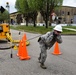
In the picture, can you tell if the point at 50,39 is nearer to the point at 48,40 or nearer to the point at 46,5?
the point at 48,40

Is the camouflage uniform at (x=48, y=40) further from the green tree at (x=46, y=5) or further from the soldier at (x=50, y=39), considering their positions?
the green tree at (x=46, y=5)

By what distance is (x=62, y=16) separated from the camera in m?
89.6

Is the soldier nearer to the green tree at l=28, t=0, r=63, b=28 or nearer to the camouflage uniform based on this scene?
the camouflage uniform

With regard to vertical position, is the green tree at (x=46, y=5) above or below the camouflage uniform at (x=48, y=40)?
above

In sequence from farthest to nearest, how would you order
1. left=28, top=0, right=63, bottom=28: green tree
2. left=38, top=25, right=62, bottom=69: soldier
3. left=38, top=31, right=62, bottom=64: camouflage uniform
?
left=28, top=0, right=63, bottom=28: green tree
left=38, top=31, right=62, bottom=64: camouflage uniform
left=38, top=25, right=62, bottom=69: soldier

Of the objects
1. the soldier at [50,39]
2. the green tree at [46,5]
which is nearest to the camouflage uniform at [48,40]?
the soldier at [50,39]

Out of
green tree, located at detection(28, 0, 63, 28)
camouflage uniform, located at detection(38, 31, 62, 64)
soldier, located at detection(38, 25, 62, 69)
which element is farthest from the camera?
green tree, located at detection(28, 0, 63, 28)

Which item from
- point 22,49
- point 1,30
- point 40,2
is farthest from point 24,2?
point 22,49

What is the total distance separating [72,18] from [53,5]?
58892 mm

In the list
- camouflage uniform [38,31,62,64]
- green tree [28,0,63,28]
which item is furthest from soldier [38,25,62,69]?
green tree [28,0,63,28]

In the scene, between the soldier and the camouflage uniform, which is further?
the camouflage uniform

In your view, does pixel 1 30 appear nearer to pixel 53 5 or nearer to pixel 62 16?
pixel 53 5

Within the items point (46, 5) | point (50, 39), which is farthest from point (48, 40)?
point (46, 5)

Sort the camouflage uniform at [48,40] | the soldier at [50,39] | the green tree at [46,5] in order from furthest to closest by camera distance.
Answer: the green tree at [46,5] → the camouflage uniform at [48,40] → the soldier at [50,39]
